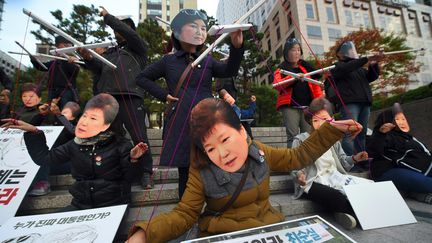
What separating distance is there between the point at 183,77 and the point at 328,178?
2112 mm

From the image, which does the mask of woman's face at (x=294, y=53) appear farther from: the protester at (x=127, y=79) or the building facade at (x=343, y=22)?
the building facade at (x=343, y=22)

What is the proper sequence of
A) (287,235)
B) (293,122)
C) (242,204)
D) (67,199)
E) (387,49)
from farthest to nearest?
(387,49) < (293,122) < (67,199) < (242,204) < (287,235)

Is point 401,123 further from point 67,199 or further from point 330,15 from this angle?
point 330,15

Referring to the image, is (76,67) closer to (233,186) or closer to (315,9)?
(233,186)

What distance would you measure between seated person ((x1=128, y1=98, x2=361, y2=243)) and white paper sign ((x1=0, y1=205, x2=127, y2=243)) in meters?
0.73

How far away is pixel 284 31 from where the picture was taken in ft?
87.6

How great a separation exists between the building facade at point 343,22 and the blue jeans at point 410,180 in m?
21.3

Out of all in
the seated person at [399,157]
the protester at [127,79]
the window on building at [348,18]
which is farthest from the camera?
the window on building at [348,18]

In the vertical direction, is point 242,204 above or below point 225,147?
below

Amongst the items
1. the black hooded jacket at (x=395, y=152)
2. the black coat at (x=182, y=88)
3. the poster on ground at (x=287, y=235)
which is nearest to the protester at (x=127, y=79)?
the black coat at (x=182, y=88)

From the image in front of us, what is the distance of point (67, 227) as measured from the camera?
1.84 meters

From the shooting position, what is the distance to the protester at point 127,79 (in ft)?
9.61

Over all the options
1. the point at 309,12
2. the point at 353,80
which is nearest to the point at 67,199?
the point at 353,80

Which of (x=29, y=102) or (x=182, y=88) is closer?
(x=182, y=88)
